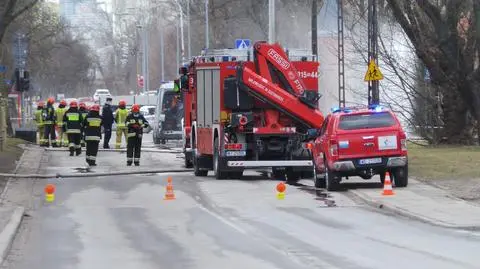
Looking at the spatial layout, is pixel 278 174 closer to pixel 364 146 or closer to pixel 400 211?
pixel 364 146

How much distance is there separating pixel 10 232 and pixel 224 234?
3086 mm

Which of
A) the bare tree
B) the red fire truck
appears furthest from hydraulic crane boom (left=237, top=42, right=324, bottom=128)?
the bare tree

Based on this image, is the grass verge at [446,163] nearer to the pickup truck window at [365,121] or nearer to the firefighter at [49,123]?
the pickup truck window at [365,121]

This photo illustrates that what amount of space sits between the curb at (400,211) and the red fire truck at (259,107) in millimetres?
3522

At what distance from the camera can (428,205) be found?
17703 millimetres

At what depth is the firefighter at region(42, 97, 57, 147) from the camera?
39.2m

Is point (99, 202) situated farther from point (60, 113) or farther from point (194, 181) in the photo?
point (60, 113)

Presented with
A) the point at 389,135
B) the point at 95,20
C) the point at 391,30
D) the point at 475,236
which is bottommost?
the point at 475,236

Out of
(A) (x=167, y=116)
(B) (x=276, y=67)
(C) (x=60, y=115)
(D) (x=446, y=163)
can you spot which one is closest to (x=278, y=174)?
(B) (x=276, y=67)

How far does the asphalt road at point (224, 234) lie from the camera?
1164 centimetres

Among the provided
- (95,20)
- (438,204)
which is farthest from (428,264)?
(95,20)

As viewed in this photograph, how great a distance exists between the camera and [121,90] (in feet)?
439

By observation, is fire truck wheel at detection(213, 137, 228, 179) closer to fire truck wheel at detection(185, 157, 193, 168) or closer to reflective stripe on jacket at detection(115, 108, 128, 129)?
fire truck wheel at detection(185, 157, 193, 168)

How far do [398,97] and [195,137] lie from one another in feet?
49.9
